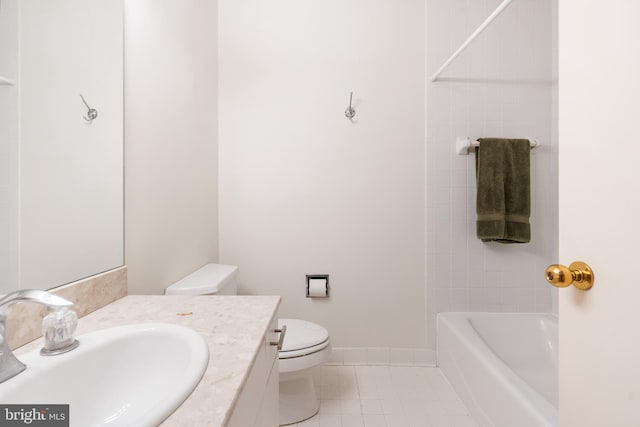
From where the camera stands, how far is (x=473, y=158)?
1.96 m

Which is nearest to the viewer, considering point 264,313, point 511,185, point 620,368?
point 620,368

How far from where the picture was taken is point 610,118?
617 mm

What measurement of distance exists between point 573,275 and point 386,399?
1287 millimetres

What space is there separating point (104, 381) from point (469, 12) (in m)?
2.52

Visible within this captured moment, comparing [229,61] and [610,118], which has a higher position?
[229,61]

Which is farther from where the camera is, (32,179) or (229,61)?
(229,61)

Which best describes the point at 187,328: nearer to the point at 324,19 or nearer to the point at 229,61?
the point at 229,61

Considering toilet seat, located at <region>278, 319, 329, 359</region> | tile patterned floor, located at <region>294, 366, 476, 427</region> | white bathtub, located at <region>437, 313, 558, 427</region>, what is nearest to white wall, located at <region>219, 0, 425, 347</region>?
tile patterned floor, located at <region>294, 366, 476, 427</region>

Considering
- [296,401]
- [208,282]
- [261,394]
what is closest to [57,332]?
[261,394]

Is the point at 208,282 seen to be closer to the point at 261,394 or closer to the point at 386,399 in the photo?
the point at 261,394

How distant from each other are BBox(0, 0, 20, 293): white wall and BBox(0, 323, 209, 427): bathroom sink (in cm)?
20

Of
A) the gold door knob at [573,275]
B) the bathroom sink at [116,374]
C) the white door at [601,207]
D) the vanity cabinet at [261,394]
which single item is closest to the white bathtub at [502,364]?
the white door at [601,207]

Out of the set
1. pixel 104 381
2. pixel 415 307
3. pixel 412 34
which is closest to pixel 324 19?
pixel 412 34

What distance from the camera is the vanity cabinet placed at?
0.53m
